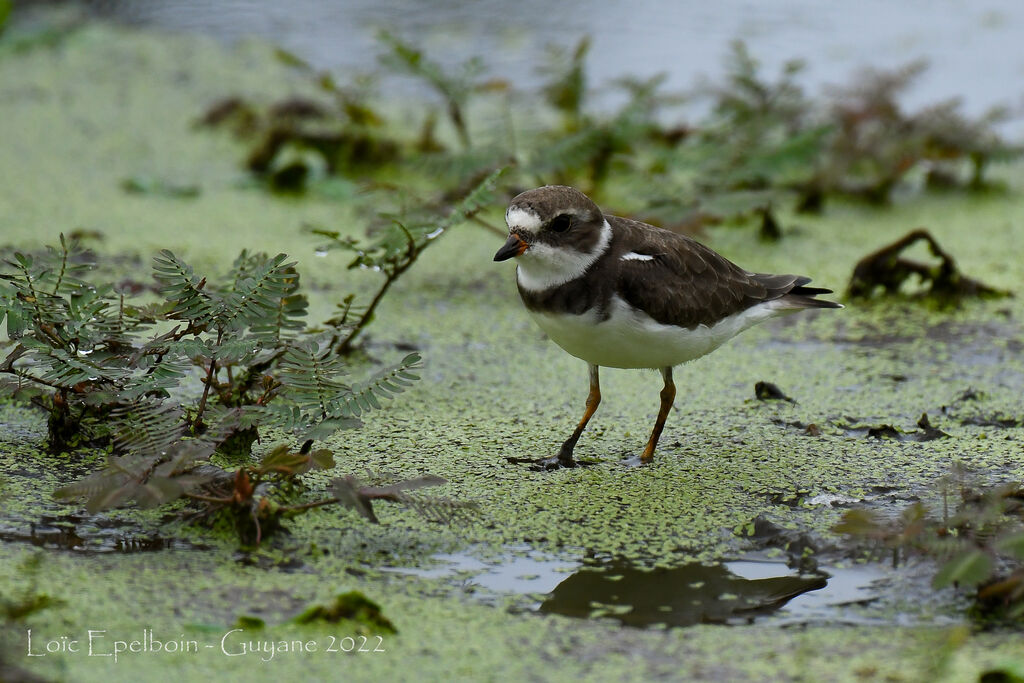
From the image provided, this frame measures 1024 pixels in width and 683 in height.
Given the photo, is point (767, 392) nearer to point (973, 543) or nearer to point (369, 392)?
point (973, 543)

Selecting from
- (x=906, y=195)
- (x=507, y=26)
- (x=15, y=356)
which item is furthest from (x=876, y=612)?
(x=507, y=26)

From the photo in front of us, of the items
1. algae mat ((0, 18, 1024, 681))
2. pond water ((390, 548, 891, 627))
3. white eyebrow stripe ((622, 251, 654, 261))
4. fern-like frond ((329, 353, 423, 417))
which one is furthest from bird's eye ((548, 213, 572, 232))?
pond water ((390, 548, 891, 627))

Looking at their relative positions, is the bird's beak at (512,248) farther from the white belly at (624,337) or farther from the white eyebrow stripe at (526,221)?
the white belly at (624,337)

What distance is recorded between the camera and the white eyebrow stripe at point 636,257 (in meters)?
3.90

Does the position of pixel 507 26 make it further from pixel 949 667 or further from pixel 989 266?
pixel 949 667

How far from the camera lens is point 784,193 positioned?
23.4 feet

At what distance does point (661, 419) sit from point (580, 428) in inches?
11.1

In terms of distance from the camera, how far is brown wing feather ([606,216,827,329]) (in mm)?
3842

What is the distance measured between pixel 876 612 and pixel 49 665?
199 centimetres

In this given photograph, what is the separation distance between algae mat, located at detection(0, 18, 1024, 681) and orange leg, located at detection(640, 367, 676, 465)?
0.22 feet

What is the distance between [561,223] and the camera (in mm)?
3859

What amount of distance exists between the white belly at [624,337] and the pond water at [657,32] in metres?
4.87

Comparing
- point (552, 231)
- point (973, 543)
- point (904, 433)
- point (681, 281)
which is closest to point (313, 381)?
point (552, 231)

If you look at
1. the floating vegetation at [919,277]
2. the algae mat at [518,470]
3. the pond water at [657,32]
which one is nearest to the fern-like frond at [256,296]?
the algae mat at [518,470]
